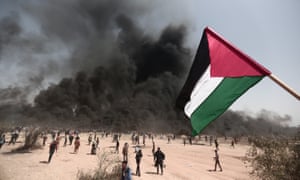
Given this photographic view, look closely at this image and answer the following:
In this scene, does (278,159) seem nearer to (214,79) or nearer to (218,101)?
(218,101)

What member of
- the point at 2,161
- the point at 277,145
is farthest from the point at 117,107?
the point at 277,145

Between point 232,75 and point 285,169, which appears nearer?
point 232,75

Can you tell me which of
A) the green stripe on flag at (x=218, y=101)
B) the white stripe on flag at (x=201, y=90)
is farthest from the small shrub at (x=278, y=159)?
the white stripe on flag at (x=201, y=90)

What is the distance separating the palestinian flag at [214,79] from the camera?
4.20m

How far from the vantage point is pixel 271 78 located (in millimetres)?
3643

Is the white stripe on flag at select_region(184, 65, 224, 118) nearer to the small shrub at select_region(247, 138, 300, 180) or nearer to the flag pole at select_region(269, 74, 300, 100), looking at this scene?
the flag pole at select_region(269, 74, 300, 100)

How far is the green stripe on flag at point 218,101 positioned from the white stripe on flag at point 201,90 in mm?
67

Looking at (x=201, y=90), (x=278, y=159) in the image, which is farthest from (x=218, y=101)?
(x=278, y=159)

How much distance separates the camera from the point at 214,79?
15.2 feet

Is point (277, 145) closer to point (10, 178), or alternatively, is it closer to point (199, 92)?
point (199, 92)

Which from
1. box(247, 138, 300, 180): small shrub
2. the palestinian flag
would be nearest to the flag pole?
the palestinian flag

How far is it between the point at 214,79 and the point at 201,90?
1.11 ft

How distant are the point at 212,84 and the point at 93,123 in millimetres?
143603

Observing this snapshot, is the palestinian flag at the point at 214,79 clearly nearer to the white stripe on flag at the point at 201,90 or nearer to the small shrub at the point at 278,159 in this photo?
the white stripe on flag at the point at 201,90
